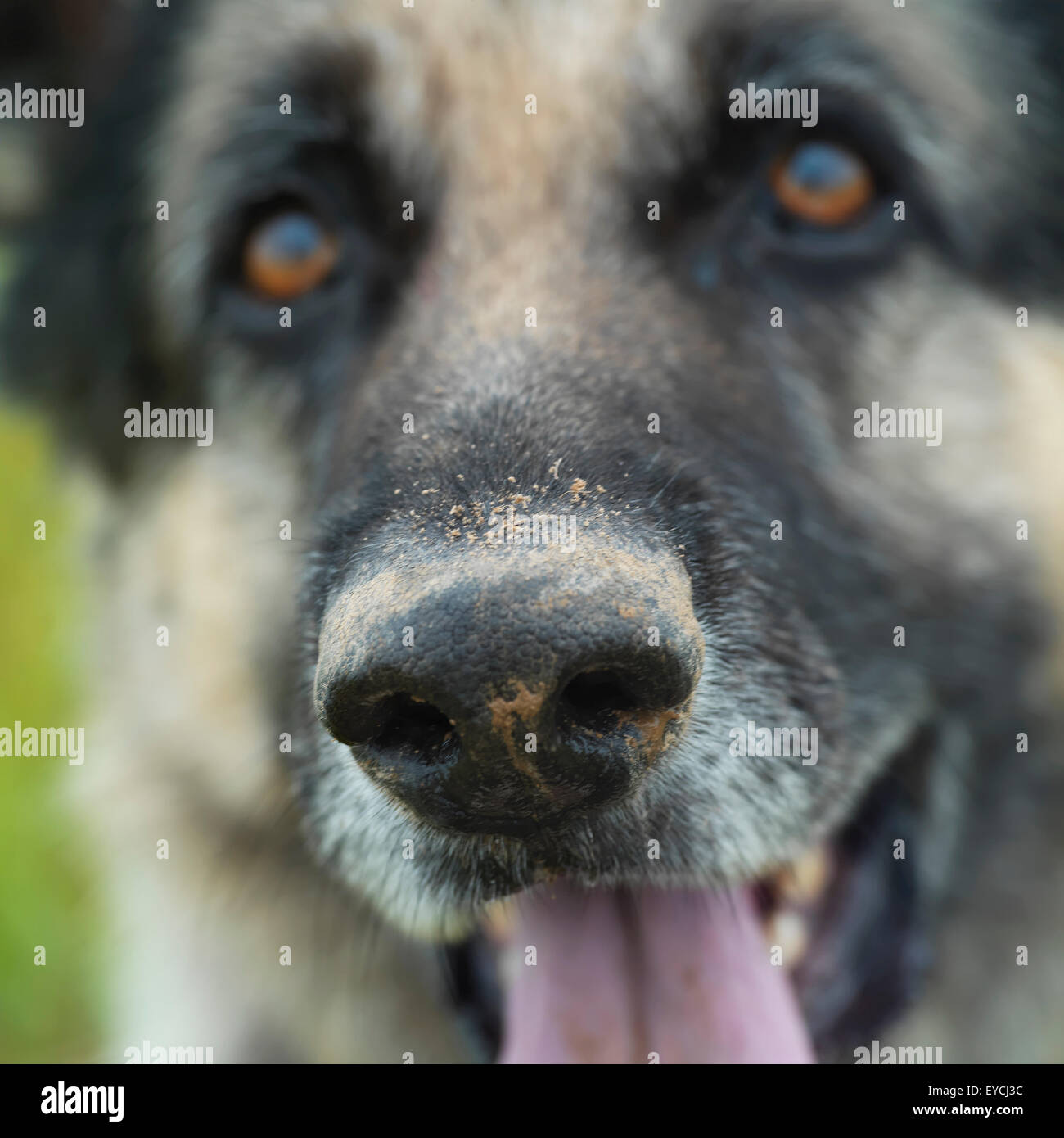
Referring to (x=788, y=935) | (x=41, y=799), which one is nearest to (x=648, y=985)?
(x=788, y=935)

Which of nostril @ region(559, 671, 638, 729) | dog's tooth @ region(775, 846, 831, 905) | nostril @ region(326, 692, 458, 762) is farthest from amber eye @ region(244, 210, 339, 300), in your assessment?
dog's tooth @ region(775, 846, 831, 905)

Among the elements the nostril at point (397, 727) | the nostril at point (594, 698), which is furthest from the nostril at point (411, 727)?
the nostril at point (594, 698)

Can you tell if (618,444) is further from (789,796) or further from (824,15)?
(824,15)

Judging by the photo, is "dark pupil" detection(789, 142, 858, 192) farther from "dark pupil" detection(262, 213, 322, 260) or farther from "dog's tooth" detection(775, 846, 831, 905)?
"dog's tooth" detection(775, 846, 831, 905)

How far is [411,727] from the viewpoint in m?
1.74

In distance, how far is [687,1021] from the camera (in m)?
2.27

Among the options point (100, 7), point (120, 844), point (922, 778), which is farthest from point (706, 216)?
point (120, 844)

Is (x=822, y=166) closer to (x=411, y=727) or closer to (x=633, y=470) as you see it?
(x=633, y=470)

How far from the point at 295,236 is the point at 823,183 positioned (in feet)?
3.82

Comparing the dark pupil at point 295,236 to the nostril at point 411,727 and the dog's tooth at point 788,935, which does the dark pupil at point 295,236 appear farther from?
the dog's tooth at point 788,935

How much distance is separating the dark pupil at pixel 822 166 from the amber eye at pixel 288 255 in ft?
3.37

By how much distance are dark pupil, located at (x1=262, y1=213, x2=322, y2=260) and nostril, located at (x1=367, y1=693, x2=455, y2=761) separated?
4.39 feet

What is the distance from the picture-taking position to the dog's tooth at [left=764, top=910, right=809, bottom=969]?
2.51 metres

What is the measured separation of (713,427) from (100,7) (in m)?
2.07
